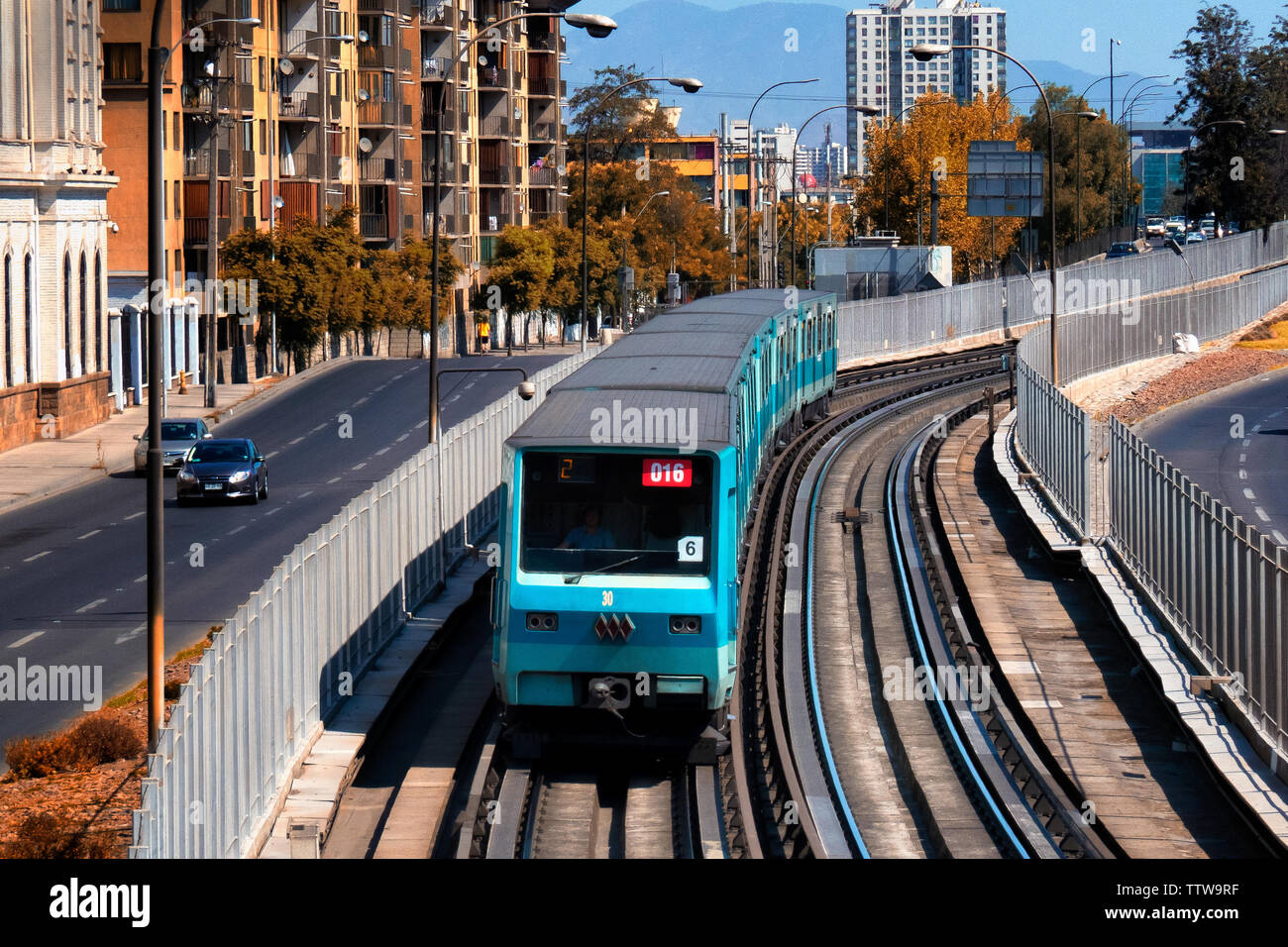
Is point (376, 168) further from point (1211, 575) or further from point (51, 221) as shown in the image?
point (1211, 575)

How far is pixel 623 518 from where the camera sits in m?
15.1

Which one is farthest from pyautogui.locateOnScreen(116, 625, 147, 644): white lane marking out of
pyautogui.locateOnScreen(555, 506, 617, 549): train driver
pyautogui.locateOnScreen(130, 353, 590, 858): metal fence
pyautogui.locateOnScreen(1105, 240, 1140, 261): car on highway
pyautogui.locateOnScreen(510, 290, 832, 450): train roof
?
pyautogui.locateOnScreen(1105, 240, 1140, 261): car on highway

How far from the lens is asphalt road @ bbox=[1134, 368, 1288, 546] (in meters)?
38.4

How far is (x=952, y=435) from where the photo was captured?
1710 inches

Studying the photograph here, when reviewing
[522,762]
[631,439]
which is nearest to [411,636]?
[522,762]

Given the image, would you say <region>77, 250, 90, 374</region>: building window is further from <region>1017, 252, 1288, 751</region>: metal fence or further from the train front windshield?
the train front windshield

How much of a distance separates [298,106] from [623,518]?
65.2 metres

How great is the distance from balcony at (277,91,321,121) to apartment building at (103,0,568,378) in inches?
2.8

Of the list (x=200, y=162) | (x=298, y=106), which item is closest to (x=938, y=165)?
(x=298, y=106)

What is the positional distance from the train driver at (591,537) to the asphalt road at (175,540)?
7086mm

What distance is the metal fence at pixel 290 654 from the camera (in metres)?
10.9

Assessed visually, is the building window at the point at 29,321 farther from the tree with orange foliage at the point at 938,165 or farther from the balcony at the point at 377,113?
the tree with orange foliage at the point at 938,165

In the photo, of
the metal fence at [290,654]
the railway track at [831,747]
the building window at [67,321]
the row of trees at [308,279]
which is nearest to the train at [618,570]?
the railway track at [831,747]
